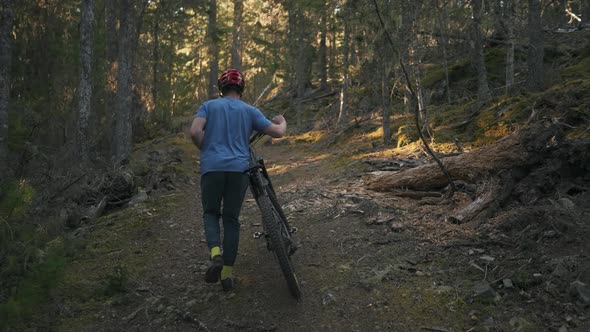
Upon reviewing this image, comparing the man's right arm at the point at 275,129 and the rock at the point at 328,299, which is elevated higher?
the man's right arm at the point at 275,129

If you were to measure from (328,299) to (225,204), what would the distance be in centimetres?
136

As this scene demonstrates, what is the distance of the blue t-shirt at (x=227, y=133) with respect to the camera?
4.15 metres

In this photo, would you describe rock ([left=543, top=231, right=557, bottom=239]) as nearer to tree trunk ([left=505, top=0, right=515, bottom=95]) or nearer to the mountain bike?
the mountain bike

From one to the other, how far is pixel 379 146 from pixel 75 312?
9593 millimetres

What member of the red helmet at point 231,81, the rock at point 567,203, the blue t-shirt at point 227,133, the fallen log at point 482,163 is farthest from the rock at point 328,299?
the fallen log at point 482,163

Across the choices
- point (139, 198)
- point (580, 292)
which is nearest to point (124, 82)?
point (139, 198)

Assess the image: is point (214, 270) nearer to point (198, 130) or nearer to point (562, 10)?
point (198, 130)

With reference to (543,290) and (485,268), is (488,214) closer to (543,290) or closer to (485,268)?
(485,268)

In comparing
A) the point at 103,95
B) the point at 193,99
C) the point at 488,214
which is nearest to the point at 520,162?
the point at 488,214

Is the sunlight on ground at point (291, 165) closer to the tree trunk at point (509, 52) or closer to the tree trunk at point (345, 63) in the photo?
the tree trunk at point (345, 63)

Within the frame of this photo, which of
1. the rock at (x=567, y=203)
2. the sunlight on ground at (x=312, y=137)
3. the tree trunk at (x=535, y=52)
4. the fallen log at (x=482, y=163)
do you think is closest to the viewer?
the rock at (x=567, y=203)

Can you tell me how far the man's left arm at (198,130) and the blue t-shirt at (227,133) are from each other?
0.04 metres

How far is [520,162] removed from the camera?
5184 millimetres

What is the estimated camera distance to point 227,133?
427 centimetres
